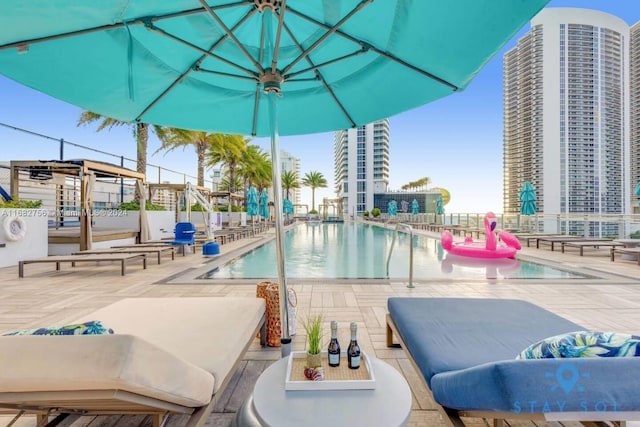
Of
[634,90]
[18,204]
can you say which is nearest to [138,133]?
[18,204]

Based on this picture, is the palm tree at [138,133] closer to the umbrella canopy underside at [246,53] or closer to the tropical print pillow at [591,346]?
the umbrella canopy underside at [246,53]

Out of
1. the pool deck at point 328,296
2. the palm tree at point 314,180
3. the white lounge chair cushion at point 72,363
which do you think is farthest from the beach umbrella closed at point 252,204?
the palm tree at point 314,180

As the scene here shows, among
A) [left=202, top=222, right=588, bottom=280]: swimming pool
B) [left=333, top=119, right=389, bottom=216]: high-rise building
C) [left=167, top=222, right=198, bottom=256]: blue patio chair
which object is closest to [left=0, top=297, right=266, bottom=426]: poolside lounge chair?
[left=202, top=222, right=588, bottom=280]: swimming pool

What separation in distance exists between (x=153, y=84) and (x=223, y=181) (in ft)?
99.8

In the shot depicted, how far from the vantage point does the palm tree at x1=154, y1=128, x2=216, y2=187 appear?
13.7 meters

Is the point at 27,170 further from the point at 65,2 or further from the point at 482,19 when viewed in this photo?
the point at 482,19

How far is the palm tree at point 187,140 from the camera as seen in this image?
13656 mm

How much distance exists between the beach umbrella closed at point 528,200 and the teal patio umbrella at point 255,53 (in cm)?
1091

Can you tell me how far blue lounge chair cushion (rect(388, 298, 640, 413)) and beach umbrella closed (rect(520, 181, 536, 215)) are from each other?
35.0 ft

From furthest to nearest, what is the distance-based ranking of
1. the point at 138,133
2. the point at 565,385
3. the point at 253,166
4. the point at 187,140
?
1. the point at 253,166
2. the point at 187,140
3. the point at 138,133
4. the point at 565,385

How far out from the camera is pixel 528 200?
1099 centimetres

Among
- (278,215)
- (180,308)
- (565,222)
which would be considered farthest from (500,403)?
(565,222)

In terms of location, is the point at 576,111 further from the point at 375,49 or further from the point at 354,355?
the point at 354,355

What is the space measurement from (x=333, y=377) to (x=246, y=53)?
1.88 meters
